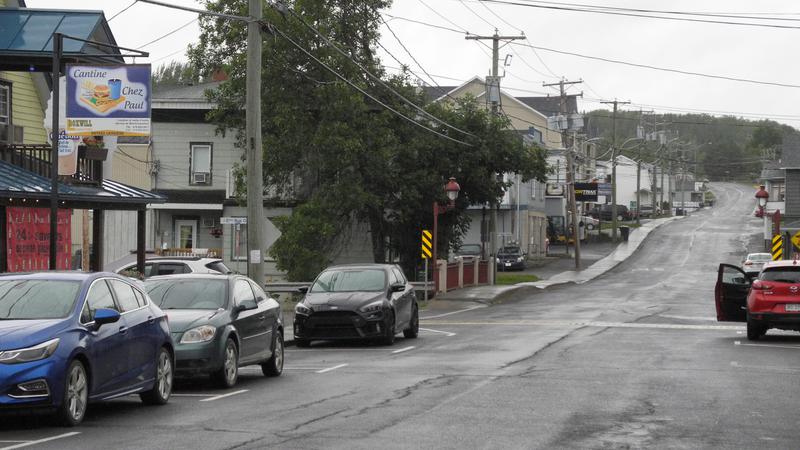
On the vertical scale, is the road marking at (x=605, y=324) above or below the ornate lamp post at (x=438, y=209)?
below

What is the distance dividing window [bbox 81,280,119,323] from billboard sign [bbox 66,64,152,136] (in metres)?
10.1

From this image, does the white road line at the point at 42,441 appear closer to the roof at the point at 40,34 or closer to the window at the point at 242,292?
the window at the point at 242,292

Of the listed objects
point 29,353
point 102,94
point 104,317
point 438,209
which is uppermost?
point 102,94

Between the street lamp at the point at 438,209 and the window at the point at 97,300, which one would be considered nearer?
the window at the point at 97,300

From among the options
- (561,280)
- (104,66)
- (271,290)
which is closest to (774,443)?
(104,66)

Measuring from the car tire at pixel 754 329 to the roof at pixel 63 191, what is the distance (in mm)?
12987

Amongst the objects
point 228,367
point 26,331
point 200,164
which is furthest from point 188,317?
point 200,164

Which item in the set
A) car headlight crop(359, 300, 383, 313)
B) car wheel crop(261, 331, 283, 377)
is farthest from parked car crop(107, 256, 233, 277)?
car wheel crop(261, 331, 283, 377)

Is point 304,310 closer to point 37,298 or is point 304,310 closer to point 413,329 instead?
point 413,329

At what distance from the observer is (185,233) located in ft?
170

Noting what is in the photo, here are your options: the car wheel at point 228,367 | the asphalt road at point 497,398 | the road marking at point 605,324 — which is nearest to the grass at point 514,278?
the road marking at point 605,324

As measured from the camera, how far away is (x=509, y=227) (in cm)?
8019

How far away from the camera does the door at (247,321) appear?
1666 centimetres

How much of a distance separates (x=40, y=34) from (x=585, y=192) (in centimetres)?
5758
